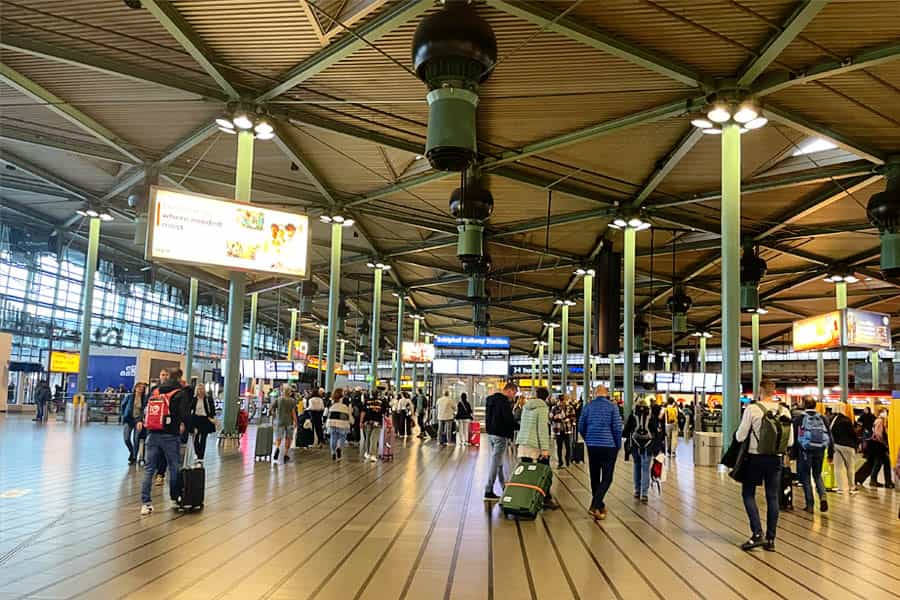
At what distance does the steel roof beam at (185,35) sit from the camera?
11797 millimetres

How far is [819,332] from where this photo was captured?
22.1 metres

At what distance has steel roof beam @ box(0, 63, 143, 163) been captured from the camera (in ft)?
49.1

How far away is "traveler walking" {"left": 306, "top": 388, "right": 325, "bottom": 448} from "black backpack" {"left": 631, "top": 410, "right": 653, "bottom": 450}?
9.17 metres

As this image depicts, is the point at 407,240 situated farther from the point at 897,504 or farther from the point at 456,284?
the point at 897,504

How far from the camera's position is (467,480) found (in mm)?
12688

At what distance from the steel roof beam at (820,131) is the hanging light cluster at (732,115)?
543 mm

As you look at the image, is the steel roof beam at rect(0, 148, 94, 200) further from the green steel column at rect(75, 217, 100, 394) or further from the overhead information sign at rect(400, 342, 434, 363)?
the overhead information sign at rect(400, 342, 434, 363)

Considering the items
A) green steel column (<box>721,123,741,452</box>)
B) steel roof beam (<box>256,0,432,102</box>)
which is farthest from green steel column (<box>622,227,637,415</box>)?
steel roof beam (<box>256,0,432,102</box>)

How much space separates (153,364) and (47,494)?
22784 millimetres

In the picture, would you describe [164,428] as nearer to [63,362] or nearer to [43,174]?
[43,174]

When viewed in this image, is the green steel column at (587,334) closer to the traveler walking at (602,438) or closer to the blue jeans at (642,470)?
the blue jeans at (642,470)

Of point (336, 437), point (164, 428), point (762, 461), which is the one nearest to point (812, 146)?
point (762, 461)

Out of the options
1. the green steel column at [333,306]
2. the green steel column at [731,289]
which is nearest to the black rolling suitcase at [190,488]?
the green steel column at [731,289]

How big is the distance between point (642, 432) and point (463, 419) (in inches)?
441
